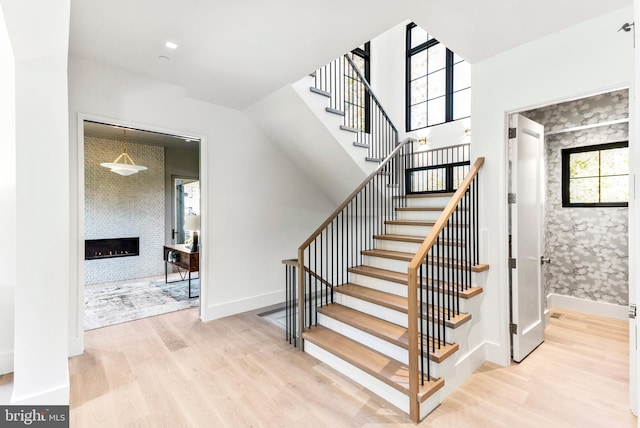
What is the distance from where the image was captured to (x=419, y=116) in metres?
5.75

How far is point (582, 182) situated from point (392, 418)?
3948mm

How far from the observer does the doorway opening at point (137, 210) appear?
5.26 metres

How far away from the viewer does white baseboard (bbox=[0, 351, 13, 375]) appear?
2562mm

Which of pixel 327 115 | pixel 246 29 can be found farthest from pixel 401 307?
pixel 246 29

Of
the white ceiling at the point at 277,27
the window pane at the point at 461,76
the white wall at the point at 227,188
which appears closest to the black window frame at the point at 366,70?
the white wall at the point at 227,188

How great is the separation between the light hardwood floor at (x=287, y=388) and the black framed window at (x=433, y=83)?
12.4 feet

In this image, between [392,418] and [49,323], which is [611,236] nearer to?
[392,418]

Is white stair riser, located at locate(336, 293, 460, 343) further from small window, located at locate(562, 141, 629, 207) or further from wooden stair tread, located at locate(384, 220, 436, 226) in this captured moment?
small window, located at locate(562, 141, 629, 207)

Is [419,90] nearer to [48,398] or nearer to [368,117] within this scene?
[368,117]

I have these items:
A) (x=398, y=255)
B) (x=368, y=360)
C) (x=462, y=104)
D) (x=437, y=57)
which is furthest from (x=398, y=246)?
(x=437, y=57)

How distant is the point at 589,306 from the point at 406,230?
2.56m

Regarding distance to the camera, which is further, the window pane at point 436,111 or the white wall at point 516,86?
the window pane at point 436,111

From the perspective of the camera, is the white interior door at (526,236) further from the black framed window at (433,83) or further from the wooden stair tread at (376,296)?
the black framed window at (433,83)

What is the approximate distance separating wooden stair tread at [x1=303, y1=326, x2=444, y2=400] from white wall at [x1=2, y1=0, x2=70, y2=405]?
1915 millimetres
